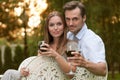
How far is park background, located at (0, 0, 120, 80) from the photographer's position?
1562 centimetres

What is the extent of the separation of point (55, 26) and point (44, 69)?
391 mm

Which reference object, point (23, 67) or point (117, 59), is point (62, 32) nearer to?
point (23, 67)

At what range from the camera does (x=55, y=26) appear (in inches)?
138

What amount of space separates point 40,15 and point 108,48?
3873 millimetres

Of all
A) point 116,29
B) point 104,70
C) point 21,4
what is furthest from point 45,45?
Answer: point 116,29

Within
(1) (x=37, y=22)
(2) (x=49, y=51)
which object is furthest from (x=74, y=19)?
(1) (x=37, y=22)

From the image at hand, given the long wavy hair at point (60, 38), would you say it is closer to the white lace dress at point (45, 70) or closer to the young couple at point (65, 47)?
the young couple at point (65, 47)

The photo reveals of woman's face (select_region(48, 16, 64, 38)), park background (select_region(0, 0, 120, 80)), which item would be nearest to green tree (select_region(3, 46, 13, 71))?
park background (select_region(0, 0, 120, 80))

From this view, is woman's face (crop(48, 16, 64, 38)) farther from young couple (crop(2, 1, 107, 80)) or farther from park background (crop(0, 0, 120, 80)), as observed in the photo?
park background (crop(0, 0, 120, 80))

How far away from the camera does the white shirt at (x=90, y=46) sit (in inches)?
131

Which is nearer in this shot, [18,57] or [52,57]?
[52,57]

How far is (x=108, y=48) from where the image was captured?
18.3 m

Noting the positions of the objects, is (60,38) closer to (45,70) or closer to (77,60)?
(45,70)

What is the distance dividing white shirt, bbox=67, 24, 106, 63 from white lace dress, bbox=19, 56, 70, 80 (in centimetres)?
29
